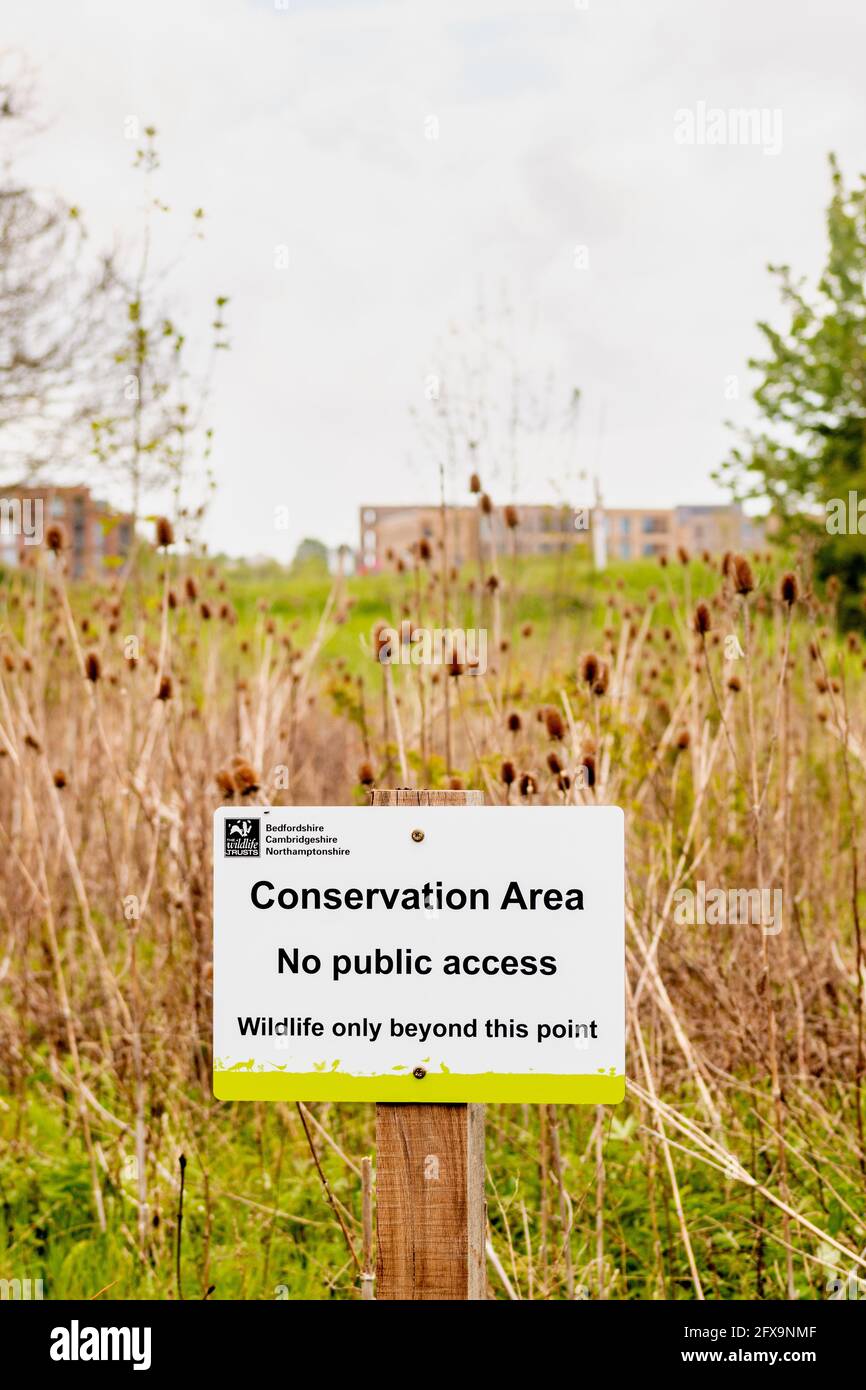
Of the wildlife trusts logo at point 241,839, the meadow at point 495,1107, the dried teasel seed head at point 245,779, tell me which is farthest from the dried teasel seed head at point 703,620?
the wildlife trusts logo at point 241,839

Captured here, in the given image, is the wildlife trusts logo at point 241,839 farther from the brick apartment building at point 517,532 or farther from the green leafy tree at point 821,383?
the green leafy tree at point 821,383

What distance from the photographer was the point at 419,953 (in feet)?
5.04

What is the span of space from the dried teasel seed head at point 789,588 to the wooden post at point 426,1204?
3.61 ft

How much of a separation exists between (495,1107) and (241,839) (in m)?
1.92

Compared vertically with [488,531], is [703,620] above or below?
below

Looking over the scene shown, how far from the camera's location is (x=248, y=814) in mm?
1562

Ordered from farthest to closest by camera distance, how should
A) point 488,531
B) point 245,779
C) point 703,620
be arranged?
point 488,531, point 703,620, point 245,779

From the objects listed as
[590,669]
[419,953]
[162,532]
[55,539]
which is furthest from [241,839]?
[55,539]

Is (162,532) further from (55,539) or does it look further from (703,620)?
(703,620)

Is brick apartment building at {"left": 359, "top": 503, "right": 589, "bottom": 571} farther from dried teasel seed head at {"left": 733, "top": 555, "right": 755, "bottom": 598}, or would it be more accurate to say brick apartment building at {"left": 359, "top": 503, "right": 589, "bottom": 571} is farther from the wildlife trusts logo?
the wildlife trusts logo

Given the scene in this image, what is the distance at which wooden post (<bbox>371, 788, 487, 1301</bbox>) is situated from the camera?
4.98 ft
